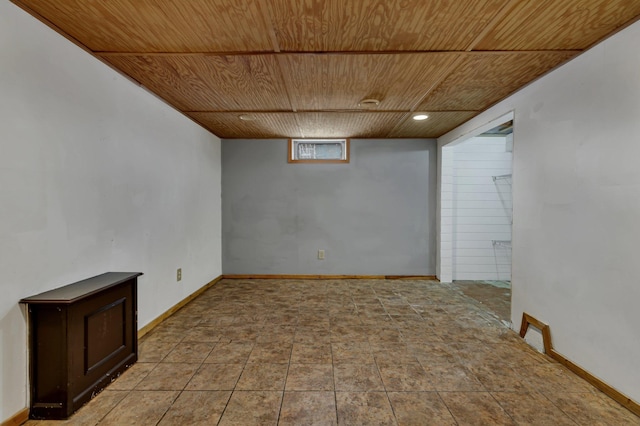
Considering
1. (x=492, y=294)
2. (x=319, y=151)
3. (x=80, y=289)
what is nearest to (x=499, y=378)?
(x=492, y=294)

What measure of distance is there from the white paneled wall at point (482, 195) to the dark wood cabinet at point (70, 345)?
4268 mm

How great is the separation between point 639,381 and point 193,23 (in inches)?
131

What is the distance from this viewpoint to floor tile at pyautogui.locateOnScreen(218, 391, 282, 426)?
1.58 metres

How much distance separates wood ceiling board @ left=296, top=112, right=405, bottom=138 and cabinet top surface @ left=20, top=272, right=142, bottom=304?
2.43 meters

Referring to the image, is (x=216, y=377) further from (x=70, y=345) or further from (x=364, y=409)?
(x=364, y=409)

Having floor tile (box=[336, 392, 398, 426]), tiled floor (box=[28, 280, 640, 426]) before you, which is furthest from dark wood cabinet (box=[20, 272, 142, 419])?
floor tile (box=[336, 392, 398, 426])

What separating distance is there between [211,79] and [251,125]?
1.44 meters

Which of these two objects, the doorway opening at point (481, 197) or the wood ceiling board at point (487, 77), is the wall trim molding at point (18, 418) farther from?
the doorway opening at point (481, 197)

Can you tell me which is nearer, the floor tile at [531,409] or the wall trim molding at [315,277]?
the floor tile at [531,409]

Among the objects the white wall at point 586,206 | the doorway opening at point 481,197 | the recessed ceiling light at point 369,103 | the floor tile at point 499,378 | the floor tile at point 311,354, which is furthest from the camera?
the doorway opening at point 481,197

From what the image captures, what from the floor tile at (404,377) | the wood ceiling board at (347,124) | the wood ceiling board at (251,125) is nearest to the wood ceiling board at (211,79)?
the wood ceiling board at (251,125)

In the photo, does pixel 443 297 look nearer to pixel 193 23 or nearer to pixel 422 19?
pixel 422 19

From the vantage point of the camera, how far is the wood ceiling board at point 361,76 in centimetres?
204

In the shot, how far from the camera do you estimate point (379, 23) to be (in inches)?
64.4
